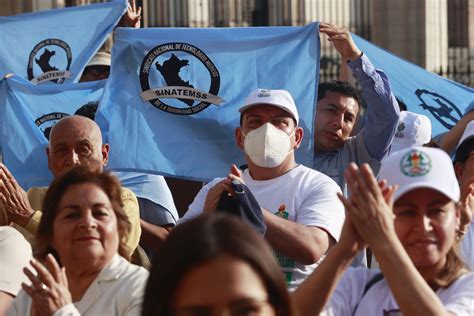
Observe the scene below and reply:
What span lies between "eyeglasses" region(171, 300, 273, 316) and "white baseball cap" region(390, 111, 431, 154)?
18.9ft

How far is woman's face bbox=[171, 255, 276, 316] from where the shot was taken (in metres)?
4.06

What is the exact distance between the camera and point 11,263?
702 centimetres

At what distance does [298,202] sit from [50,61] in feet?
17.4

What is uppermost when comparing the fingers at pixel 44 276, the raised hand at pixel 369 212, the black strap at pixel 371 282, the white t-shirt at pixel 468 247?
the raised hand at pixel 369 212

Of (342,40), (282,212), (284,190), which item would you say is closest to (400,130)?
(342,40)

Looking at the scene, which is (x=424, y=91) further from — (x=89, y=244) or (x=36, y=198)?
(x=89, y=244)

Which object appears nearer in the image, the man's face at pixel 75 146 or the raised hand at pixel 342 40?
the man's face at pixel 75 146

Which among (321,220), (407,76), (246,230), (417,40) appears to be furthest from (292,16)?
(246,230)

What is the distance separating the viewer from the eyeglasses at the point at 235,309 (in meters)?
4.06

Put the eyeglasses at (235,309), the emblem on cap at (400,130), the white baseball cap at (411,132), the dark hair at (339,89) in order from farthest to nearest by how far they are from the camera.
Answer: the emblem on cap at (400,130) → the white baseball cap at (411,132) → the dark hair at (339,89) → the eyeglasses at (235,309)

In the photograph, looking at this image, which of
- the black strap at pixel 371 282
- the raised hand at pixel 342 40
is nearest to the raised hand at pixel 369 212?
the black strap at pixel 371 282

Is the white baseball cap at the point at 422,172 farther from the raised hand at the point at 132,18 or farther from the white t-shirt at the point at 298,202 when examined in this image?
the raised hand at the point at 132,18

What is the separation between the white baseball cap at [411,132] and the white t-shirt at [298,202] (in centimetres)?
215

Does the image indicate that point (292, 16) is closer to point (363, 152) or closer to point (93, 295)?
point (363, 152)
